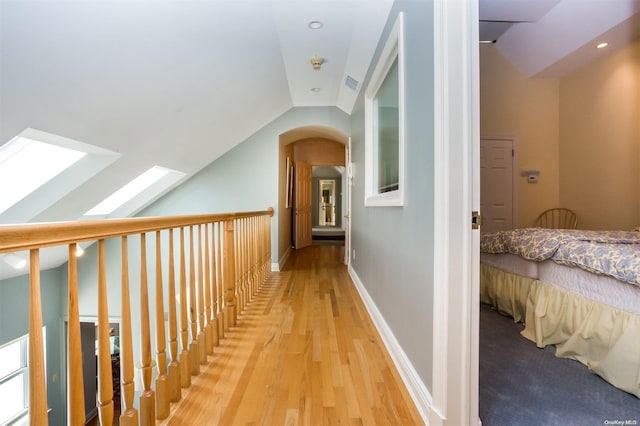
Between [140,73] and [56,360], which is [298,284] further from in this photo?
[56,360]

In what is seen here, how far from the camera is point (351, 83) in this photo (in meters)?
3.44

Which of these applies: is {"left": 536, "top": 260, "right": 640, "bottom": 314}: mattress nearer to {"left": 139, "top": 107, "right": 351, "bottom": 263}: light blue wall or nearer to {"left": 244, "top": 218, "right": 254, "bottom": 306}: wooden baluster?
{"left": 244, "top": 218, "right": 254, "bottom": 306}: wooden baluster

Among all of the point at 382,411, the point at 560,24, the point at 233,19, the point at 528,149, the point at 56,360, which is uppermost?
the point at 560,24

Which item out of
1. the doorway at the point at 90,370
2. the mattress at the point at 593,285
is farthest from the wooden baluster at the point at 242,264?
the doorway at the point at 90,370

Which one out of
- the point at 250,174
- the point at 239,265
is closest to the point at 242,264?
the point at 239,265

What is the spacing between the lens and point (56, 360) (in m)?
4.15

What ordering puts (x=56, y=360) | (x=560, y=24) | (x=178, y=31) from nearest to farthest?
(x=178, y=31) → (x=560, y=24) → (x=56, y=360)

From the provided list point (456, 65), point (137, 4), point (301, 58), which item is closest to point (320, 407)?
point (456, 65)

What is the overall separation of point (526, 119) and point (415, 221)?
13.5ft

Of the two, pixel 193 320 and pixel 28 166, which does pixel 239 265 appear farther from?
pixel 28 166

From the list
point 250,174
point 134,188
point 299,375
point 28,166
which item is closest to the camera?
point 299,375

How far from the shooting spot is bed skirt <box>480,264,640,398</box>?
1373 mm

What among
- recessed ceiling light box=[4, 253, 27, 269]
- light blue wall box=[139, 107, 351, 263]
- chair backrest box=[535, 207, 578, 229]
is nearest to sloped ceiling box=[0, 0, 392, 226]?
light blue wall box=[139, 107, 351, 263]

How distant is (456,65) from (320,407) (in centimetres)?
159
